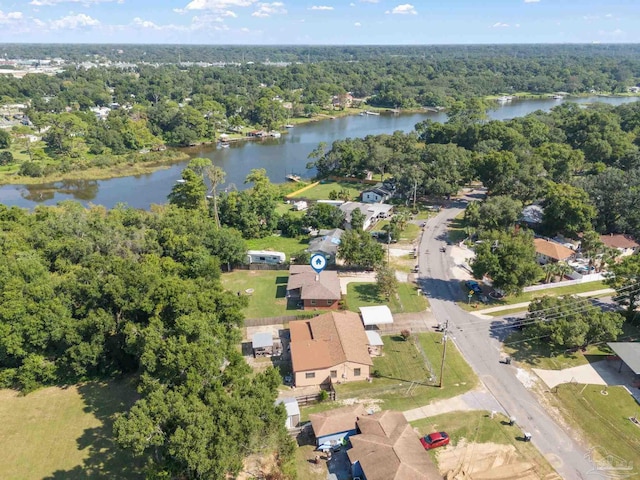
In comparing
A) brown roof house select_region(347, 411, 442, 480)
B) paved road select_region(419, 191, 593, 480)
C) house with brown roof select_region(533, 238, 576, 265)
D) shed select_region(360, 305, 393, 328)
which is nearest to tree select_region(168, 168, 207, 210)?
paved road select_region(419, 191, 593, 480)

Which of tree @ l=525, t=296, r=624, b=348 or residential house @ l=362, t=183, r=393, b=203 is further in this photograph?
residential house @ l=362, t=183, r=393, b=203

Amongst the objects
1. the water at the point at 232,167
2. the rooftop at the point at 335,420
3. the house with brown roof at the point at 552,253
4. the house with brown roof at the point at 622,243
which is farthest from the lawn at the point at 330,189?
the rooftop at the point at 335,420

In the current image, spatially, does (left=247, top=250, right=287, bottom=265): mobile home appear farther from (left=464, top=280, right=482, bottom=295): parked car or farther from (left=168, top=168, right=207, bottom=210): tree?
(left=464, top=280, right=482, bottom=295): parked car

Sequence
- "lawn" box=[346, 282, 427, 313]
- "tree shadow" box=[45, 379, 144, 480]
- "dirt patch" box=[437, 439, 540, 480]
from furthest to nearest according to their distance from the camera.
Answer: "lawn" box=[346, 282, 427, 313], "tree shadow" box=[45, 379, 144, 480], "dirt patch" box=[437, 439, 540, 480]

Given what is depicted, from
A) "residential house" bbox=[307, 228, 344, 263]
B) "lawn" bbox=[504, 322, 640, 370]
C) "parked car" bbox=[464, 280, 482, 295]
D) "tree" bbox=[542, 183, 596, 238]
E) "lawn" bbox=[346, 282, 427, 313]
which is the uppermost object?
"tree" bbox=[542, 183, 596, 238]

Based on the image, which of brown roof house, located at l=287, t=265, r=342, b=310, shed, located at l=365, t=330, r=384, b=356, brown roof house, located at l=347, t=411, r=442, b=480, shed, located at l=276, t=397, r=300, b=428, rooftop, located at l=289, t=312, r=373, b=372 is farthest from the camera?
brown roof house, located at l=287, t=265, r=342, b=310

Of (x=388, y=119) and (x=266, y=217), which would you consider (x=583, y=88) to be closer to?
(x=388, y=119)

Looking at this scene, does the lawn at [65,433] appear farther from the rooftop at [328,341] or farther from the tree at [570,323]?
the tree at [570,323]

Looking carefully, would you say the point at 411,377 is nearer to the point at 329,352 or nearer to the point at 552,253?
the point at 329,352
